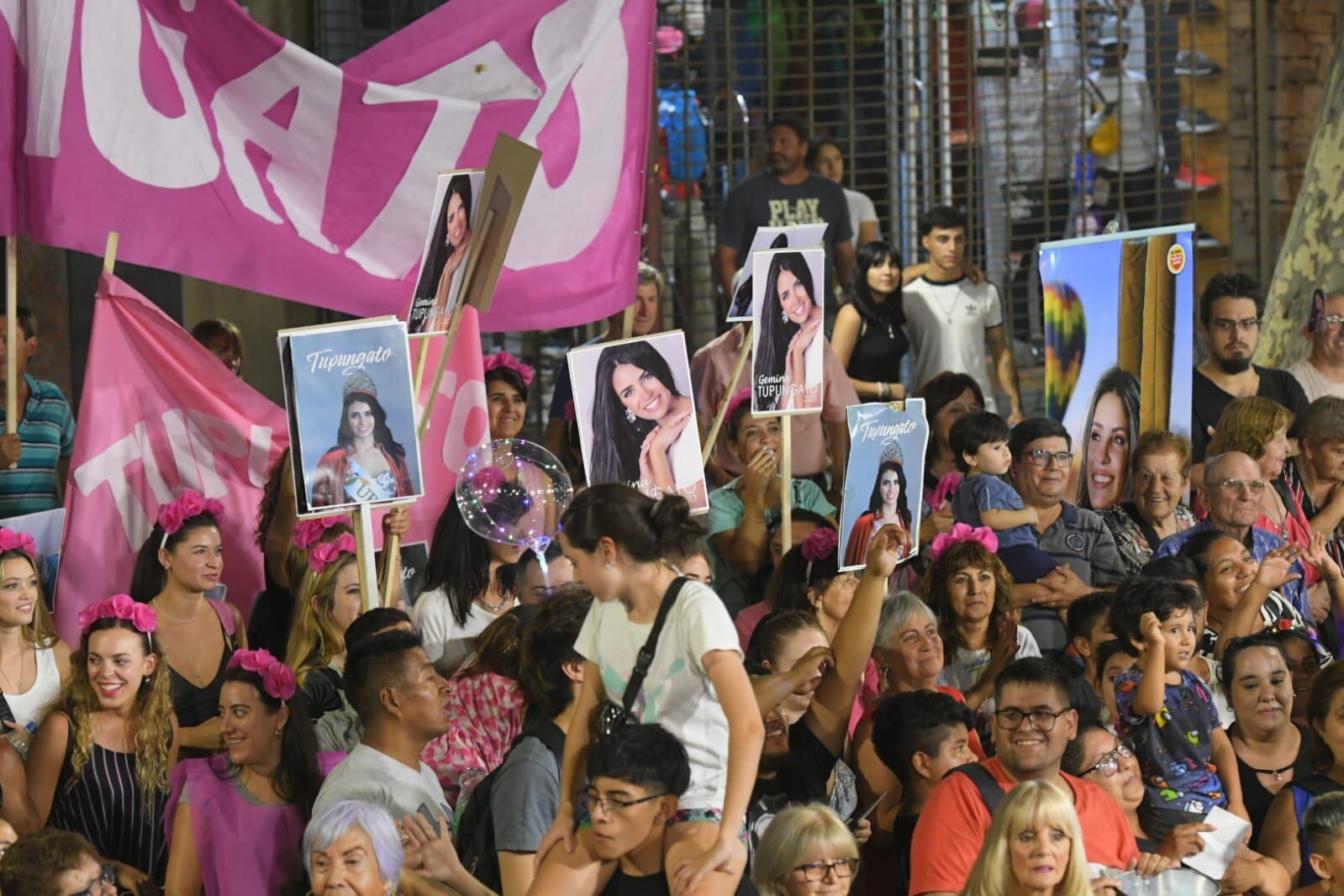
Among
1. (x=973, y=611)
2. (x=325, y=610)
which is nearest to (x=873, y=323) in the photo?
(x=973, y=611)

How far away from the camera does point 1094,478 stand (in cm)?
901

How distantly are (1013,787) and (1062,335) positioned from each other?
3520 millimetres

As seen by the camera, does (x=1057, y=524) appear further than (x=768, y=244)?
No

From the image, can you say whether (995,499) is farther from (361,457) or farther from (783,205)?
(783,205)

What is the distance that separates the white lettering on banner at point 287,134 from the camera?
8.45m

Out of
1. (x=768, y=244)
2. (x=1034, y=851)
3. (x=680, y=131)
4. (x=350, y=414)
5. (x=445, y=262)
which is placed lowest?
(x=1034, y=851)

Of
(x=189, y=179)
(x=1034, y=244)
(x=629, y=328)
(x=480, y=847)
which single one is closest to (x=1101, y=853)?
(x=480, y=847)

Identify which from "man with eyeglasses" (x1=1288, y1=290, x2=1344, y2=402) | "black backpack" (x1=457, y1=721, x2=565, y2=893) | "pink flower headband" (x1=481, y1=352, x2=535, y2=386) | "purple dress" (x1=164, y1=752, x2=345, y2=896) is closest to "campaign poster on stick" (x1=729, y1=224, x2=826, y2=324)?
"pink flower headband" (x1=481, y1=352, x2=535, y2=386)

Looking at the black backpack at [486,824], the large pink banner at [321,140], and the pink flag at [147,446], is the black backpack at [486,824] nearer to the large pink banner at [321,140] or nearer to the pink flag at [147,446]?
the pink flag at [147,446]

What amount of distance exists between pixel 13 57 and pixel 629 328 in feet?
7.87

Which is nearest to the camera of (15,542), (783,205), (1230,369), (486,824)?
(486,824)

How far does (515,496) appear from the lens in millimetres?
7344

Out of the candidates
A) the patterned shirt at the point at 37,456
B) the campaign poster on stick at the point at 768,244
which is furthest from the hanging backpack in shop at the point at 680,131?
the patterned shirt at the point at 37,456

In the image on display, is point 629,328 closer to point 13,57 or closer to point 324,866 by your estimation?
point 13,57
